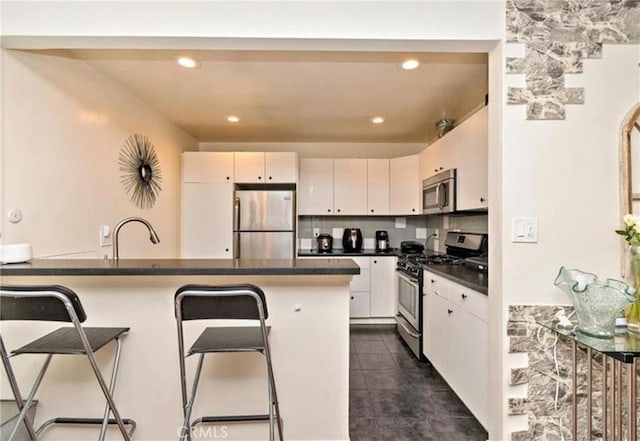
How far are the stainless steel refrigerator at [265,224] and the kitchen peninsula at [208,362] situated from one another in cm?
207

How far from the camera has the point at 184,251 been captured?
3.88m

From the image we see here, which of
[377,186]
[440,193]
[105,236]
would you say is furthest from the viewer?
[377,186]

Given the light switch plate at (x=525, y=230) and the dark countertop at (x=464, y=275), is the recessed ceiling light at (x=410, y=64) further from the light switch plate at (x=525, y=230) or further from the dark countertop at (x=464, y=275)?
the dark countertop at (x=464, y=275)

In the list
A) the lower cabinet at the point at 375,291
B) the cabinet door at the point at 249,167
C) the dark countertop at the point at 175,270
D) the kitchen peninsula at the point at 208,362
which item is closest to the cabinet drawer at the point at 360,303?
the lower cabinet at the point at 375,291

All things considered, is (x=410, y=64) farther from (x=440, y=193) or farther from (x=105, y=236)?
(x=105, y=236)

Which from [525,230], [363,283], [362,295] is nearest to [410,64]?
[525,230]

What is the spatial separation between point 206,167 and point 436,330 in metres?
3.07

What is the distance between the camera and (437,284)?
2613 mm

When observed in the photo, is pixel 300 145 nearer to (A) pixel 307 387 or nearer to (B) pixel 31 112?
(B) pixel 31 112

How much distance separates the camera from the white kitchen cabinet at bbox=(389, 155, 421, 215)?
4.10 meters

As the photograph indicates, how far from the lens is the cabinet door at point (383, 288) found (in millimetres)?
3947

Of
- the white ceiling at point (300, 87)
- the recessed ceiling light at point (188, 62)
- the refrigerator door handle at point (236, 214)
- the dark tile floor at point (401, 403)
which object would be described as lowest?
the dark tile floor at point (401, 403)

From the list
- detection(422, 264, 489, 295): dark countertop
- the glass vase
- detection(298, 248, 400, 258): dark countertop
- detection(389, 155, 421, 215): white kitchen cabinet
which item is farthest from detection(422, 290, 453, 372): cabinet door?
detection(389, 155, 421, 215): white kitchen cabinet

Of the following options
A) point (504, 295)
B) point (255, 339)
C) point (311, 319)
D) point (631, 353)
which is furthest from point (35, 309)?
point (631, 353)
